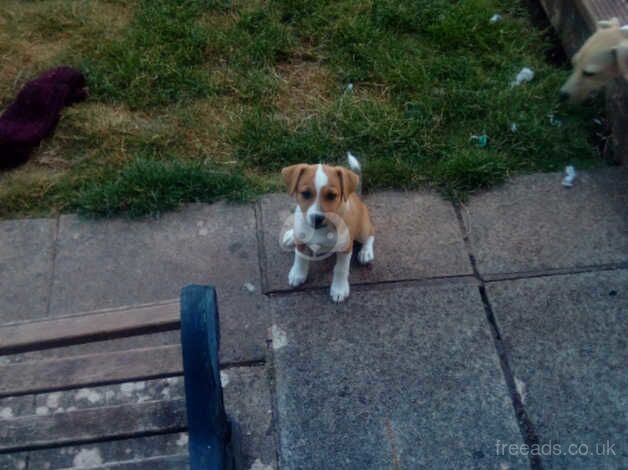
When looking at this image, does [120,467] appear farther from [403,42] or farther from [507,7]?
[507,7]

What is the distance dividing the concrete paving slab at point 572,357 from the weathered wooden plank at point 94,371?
1.66 meters

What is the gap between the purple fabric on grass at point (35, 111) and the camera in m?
4.27

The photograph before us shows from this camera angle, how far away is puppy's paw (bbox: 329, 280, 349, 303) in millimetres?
3454

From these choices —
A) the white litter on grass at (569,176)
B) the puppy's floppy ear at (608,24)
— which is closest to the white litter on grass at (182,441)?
the white litter on grass at (569,176)

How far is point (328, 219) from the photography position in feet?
9.87

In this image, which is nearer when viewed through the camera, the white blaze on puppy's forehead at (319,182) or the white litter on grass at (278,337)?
the white blaze on puppy's forehead at (319,182)

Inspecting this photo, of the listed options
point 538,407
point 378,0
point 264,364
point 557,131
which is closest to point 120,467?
point 264,364

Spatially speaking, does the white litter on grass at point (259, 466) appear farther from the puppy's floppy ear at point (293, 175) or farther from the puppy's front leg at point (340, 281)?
the puppy's floppy ear at point (293, 175)

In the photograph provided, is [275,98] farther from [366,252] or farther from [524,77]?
[524,77]

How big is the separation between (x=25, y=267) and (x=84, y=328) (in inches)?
59.5

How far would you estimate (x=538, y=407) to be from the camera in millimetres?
3111

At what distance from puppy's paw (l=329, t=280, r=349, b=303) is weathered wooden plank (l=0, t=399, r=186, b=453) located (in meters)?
1.06

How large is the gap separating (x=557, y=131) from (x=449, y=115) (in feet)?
2.30

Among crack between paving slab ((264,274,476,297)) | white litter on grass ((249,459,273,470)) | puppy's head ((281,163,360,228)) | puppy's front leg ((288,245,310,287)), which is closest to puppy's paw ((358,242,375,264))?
crack between paving slab ((264,274,476,297))
